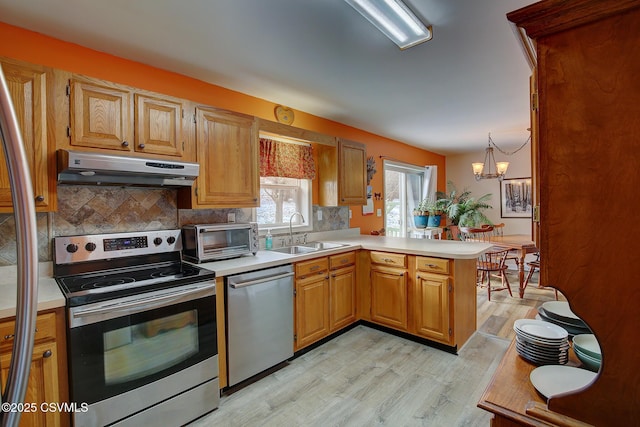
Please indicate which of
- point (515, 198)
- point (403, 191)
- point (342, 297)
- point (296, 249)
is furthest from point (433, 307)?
point (515, 198)

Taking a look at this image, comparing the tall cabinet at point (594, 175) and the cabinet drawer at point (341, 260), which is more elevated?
the tall cabinet at point (594, 175)

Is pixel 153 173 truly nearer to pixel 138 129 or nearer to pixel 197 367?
→ pixel 138 129

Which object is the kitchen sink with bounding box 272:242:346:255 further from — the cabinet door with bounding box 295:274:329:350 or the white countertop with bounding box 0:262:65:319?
the white countertop with bounding box 0:262:65:319

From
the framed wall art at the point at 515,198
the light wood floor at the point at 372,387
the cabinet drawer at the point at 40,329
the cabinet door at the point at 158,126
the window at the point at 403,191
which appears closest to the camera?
the cabinet drawer at the point at 40,329

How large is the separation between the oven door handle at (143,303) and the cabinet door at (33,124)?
66cm

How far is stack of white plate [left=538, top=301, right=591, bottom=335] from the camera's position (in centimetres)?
114

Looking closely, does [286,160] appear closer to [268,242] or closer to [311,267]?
[268,242]

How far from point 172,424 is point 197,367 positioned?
1.01 feet

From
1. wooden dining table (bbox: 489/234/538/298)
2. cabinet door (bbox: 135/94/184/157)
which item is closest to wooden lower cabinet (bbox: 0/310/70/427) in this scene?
cabinet door (bbox: 135/94/184/157)

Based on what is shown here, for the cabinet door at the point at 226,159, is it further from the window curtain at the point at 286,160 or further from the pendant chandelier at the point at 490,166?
the pendant chandelier at the point at 490,166

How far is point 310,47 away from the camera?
2.05 m

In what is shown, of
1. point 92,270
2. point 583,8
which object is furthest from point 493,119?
point 92,270

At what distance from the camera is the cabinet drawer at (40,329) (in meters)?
1.34

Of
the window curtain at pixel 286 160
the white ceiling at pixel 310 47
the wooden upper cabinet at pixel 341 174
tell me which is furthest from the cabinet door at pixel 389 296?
the white ceiling at pixel 310 47
